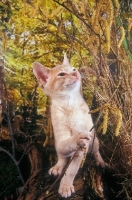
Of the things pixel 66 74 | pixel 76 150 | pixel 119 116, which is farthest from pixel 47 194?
pixel 66 74

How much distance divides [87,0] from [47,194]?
5.73 ft

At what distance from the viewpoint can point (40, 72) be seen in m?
2.63

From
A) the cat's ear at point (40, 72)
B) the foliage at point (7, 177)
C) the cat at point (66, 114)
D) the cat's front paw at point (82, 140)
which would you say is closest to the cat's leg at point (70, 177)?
the cat at point (66, 114)

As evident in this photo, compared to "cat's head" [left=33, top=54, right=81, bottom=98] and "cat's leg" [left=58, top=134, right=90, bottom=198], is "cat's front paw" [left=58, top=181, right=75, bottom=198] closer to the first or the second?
"cat's leg" [left=58, top=134, right=90, bottom=198]

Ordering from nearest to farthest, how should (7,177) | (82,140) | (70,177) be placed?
(82,140), (70,177), (7,177)

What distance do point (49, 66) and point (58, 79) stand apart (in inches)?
8.2

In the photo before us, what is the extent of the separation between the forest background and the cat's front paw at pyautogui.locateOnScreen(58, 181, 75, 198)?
1.02ft

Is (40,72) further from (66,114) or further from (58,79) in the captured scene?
(66,114)

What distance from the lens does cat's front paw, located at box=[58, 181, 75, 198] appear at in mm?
2371

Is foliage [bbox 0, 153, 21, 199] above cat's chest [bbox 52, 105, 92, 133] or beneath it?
beneath

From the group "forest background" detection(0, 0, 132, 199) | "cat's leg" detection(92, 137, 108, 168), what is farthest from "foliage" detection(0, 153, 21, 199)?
"cat's leg" detection(92, 137, 108, 168)

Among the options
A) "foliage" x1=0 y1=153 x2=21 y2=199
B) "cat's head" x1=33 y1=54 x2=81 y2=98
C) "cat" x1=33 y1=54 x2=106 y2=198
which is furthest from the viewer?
"foliage" x1=0 y1=153 x2=21 y2=199

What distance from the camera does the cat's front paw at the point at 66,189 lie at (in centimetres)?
237

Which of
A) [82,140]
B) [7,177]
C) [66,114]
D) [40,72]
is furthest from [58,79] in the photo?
[7,177]
